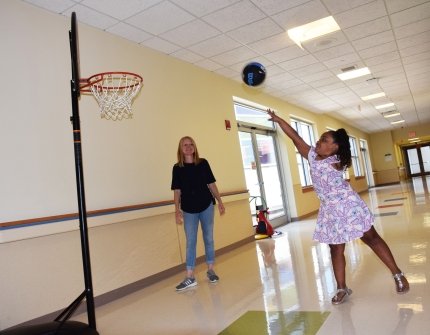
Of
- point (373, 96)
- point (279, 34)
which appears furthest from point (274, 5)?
point (373, 96)

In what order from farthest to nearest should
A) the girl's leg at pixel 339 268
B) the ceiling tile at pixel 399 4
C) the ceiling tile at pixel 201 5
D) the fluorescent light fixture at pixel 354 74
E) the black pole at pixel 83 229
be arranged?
the fluorescent light fixture at pixel 354 74 < the ceiling tile at pixel 399 4 < the ceiling tile at pixel 201 5 < the girl's leg at pixel 339 268 < the black pole at pixel 83 229

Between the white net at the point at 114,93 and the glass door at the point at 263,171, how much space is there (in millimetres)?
3484

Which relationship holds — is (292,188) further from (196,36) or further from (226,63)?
(196,36)

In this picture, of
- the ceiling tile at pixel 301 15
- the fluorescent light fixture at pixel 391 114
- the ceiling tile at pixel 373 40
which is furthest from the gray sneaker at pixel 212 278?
the fluorescent light fixture at pixel 391 114

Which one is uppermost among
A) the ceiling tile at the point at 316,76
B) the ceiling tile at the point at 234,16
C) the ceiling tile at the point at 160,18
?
the ceiling tile at the point at 316,76

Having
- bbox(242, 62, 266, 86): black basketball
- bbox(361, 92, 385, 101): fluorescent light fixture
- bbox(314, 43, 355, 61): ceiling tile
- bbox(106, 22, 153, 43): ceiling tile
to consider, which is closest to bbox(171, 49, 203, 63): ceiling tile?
bbox(106, 22, 153, 43): ceiling tile

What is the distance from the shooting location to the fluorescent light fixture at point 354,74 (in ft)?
23.9

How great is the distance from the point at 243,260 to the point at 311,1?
10.6 feet

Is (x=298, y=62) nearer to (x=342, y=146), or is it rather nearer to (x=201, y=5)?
(x=201, y=5)

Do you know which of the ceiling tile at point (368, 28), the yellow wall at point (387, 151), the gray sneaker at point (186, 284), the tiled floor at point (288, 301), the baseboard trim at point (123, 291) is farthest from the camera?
the yellow wall at point (387, 151)

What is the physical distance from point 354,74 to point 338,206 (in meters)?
5.81

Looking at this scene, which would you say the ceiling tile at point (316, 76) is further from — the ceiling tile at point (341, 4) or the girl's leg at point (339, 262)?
the girl's leg at point (339, 262)

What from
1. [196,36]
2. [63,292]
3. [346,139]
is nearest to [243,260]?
[63,292]

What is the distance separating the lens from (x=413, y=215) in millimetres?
6344
